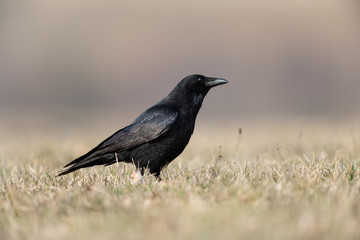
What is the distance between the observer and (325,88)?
39.9 metres

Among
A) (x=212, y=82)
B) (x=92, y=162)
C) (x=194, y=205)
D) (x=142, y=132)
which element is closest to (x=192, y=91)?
(x=212, y=82)

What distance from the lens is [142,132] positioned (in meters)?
6.37

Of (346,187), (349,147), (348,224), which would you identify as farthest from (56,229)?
(349,147)

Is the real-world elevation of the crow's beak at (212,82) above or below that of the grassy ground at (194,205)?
above

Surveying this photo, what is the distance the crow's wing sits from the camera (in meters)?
6.21

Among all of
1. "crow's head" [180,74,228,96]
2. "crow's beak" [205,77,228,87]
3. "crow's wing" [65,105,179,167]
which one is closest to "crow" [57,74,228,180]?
"crow's wing" [65,105,179,167]

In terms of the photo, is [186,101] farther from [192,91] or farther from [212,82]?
[212,82]

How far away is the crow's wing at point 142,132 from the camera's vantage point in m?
6.21

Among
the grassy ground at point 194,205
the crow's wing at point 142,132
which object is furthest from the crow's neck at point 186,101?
the grassy ground at point 194,205

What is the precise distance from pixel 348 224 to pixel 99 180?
2816 millimetres

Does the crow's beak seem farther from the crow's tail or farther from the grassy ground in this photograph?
the crow's tail

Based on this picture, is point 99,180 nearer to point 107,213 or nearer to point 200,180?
point 200,180

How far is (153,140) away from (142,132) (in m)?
0.16

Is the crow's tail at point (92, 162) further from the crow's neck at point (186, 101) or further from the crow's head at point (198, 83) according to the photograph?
the crow's head at point (198, 83)
